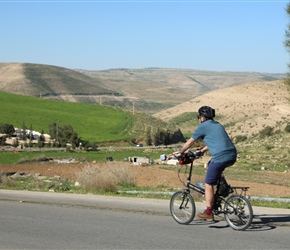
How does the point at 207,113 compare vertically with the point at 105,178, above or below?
above

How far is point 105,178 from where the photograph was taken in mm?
19312

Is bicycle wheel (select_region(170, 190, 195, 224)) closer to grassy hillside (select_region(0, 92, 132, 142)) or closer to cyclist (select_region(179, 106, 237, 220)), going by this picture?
cyclist (select_region(179, 106, 237, 220))

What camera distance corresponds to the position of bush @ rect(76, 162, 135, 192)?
19.0m

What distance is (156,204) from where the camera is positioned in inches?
596

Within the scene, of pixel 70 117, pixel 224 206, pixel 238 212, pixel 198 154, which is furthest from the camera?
pixel 70 117

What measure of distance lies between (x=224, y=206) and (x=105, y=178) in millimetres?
8641

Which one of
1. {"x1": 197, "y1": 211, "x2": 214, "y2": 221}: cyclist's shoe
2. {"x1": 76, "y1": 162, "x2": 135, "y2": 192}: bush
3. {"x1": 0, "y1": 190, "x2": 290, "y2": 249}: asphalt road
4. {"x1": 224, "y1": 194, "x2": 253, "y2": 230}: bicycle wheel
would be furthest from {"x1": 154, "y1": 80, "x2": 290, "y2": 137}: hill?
{"x1": 224, "y1": 194, "x2": 253, "y2": 230}: bicycle wheel

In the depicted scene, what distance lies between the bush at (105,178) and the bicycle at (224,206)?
6.97 metres

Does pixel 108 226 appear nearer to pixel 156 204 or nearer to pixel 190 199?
pixel 190 199

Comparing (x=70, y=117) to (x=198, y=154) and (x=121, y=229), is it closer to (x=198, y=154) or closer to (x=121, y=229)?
(x=198, y=154)

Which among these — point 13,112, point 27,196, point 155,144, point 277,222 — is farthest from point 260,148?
point 13,112

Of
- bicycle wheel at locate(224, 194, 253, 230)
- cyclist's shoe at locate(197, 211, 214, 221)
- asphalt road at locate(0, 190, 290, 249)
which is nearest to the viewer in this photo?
asphalt road at locate(0, 190, 290, 249)

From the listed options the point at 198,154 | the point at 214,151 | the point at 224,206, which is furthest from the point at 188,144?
the point at 224,206

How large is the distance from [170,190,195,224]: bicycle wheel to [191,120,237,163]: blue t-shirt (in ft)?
3.77
